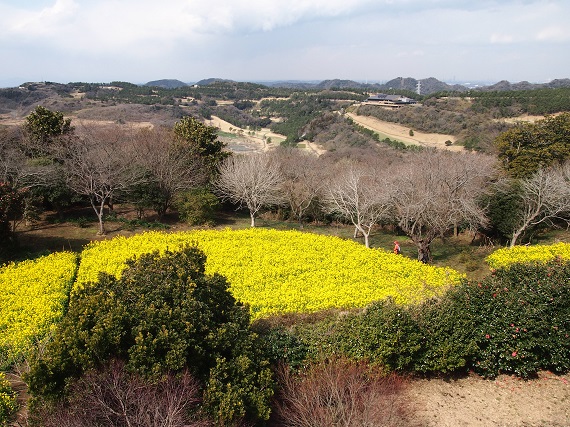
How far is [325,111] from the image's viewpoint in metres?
71.1

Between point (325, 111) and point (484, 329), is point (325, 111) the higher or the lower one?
the higher one

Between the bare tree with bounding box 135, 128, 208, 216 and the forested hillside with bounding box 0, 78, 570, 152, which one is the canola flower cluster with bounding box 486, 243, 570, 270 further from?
the forested hillside with bounding box 0, 78, 570, 152

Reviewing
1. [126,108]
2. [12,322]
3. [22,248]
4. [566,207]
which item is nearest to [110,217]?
[22,248]

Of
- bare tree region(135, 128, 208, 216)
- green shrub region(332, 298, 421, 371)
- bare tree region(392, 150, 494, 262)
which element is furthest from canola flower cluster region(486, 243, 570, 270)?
bare tree region(135, 128, 208, 216)

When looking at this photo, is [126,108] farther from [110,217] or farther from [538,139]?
[538,139]

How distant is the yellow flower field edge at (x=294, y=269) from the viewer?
468 inches

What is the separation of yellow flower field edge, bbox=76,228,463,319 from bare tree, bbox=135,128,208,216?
5267mm

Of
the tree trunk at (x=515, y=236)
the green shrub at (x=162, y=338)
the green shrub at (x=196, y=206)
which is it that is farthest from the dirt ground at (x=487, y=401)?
the green shrub at (x=196, y=206)

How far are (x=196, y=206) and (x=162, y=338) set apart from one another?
1572cm

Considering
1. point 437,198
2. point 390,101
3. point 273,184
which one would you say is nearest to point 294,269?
point 437,198

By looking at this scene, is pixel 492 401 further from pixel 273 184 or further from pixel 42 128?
pixel 42 128

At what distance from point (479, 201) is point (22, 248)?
22.3 m

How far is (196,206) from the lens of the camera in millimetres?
21484

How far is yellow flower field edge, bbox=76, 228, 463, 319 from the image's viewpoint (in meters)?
11.9
